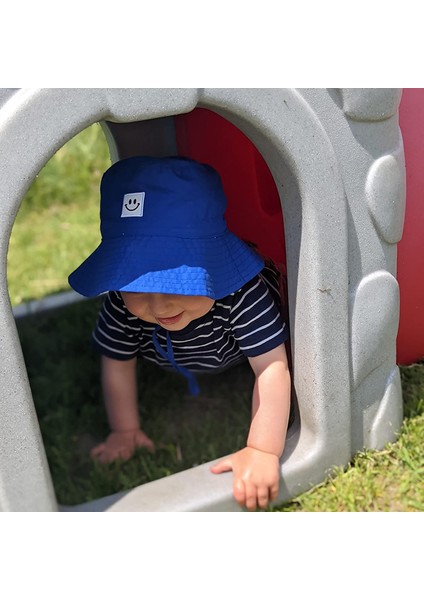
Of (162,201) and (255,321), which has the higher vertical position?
(162,201)

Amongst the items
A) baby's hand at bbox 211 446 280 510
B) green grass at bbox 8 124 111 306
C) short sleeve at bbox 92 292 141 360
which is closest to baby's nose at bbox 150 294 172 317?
short sleeve at bbox 92 292 141 360

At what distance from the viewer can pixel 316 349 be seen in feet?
6.06

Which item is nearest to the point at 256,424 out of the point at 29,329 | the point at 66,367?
the point at 66,367

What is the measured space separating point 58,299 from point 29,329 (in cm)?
17

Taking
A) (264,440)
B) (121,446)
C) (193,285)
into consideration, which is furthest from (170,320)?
(121,446)

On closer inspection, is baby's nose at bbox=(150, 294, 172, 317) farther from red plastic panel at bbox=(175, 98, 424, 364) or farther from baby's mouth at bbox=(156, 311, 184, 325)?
red plastic panel at bbox=(175, 98, 424, 364)

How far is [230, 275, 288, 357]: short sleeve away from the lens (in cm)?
196

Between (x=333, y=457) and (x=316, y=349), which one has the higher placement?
(x=316, y=349)

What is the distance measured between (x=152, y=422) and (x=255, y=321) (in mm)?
534

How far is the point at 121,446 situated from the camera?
2.19 metres

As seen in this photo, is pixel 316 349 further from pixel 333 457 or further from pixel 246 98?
pixel 246 98

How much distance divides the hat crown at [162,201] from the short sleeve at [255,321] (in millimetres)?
182

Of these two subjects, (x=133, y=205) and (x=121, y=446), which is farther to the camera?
(x=121, y=446)

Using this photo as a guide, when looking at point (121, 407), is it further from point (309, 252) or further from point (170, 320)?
point (309, 252)
